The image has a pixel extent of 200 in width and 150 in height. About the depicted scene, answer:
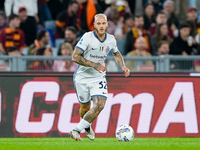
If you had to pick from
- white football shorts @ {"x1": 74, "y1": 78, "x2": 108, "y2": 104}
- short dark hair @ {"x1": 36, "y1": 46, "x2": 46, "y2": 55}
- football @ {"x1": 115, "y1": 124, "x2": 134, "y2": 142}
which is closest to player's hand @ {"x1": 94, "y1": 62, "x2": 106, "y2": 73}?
white football shorts @ {"x1": 74, "y1": 78, "x2": 108, "y2": 104}

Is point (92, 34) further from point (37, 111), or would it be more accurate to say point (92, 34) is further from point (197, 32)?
point (197, 32)

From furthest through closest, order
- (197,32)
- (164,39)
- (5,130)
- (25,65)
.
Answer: (197,32) → (164,39) → (25,65) → (5,130)

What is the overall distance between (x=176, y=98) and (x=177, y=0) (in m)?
7.32

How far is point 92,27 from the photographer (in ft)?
48.4

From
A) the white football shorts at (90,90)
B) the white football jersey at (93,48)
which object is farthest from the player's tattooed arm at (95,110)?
the white football jersey at (93,48)

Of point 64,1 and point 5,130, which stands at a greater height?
A: point 64,1

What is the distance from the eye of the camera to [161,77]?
10617 millimetres

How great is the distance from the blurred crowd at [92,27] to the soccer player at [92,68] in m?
2.57

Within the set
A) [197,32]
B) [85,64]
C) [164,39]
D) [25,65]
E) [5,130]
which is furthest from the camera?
[197,32]

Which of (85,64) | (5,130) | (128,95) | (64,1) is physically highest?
(64,1)

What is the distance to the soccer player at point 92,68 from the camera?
8.38 metres

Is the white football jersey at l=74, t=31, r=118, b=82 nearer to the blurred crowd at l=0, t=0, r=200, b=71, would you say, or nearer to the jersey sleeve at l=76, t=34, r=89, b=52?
the jersey sleeve at l=76, t=34, r=89, b=52

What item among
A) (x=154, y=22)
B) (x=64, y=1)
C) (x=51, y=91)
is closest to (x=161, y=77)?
(x=51, y=91)

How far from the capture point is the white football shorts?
28.3 ft
